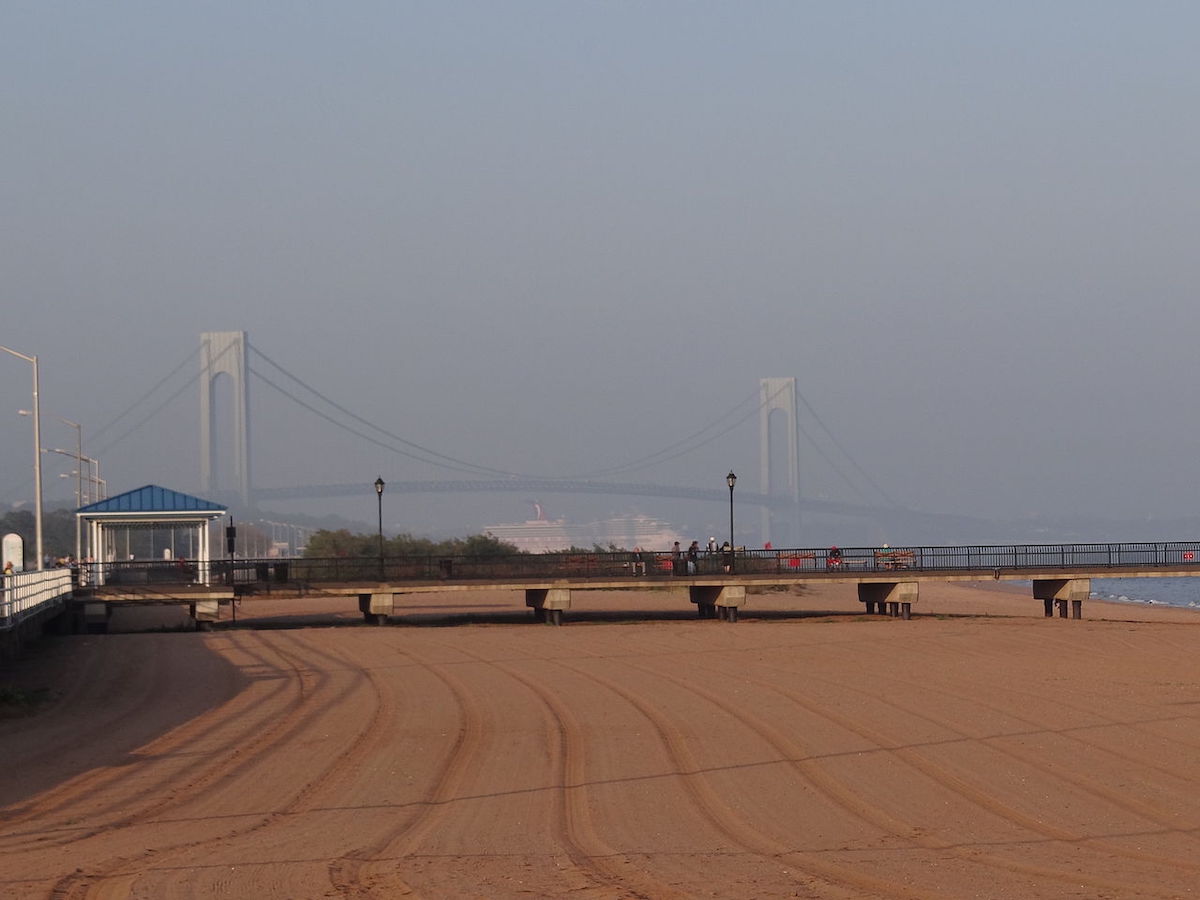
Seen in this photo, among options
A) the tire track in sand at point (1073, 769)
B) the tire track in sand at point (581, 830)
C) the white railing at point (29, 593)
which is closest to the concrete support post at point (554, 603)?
the white railing at point (29, 593)

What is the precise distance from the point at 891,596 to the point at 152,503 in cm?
1889

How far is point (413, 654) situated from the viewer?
24812 millimetres

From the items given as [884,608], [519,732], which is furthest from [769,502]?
[519,732]

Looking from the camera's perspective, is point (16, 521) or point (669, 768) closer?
point (669, 768)

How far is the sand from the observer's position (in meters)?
8.43

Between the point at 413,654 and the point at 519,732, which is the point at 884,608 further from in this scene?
the point at 519,732

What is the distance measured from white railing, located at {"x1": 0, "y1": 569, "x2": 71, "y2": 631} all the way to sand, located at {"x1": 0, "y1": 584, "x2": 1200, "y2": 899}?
982 mm

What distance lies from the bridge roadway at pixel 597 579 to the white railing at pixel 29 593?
183 cm

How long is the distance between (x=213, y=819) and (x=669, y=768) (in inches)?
164

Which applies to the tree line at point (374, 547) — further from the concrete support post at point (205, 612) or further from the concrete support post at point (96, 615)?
the concrete support post at point (96, 615)

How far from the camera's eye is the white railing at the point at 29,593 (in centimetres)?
2238

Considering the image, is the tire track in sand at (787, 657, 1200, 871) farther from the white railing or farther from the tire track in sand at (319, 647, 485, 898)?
the white railing

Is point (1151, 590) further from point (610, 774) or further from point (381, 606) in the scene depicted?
point (610, 774)

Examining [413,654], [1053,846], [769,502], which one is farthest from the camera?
[769,502]
